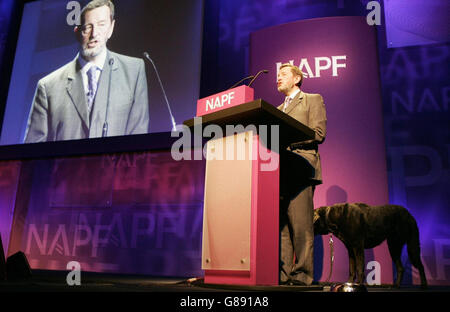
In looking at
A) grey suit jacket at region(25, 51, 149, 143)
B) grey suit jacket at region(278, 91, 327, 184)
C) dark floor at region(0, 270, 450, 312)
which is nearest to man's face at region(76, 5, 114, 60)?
grey suit jacket at region(25, 51, 149, 143)

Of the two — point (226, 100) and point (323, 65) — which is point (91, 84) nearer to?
point (323, 65)

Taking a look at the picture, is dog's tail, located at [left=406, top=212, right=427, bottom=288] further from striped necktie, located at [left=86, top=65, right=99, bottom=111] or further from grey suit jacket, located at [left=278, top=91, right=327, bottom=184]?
striped necktie, located at [left=86, top=65, right=99, bottom=111]

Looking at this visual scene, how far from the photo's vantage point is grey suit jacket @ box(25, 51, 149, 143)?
176 inches

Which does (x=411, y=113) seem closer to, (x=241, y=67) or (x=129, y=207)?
(x=241, y=67)

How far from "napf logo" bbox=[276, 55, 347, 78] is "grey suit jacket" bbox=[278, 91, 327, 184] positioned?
4.59ft

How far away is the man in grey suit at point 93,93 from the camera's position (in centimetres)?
448

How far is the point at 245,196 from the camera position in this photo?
5.27 feet

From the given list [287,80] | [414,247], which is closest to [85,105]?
[287,80]

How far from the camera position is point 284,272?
1960 millimetres

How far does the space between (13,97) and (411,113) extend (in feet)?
15.8
